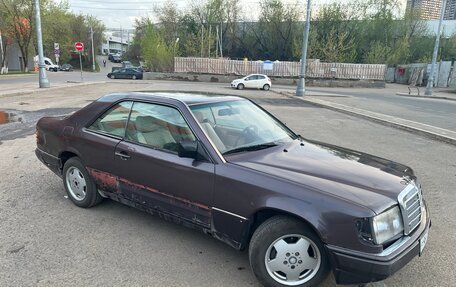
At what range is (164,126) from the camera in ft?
12.0

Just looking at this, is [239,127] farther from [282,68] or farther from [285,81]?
[282,68]

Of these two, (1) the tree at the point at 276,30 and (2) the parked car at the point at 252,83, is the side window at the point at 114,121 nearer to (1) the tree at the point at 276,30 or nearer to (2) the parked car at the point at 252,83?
(2) the parked car at the point at 252,83

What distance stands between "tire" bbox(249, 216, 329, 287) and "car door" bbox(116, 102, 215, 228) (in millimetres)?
595

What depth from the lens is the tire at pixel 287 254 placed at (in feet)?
8.85

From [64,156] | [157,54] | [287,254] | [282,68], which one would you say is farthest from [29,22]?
[287,254]

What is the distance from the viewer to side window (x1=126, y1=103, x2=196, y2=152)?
3474 mm

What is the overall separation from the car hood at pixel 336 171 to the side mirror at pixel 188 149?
0.32m

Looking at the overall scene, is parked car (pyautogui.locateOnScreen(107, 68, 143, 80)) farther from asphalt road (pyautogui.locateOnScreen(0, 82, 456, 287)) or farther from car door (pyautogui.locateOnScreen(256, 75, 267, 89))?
asphalt road (pyautogui.locateOnScreen(0, 82, 456, 287))

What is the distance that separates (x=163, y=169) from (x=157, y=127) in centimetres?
51

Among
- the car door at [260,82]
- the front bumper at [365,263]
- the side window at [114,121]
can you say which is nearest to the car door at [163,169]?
the side window at [114,121]

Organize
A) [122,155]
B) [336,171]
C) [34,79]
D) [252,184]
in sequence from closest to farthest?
[252,184] → [336,171] → [122,155] → [34,79]

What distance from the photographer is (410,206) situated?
2863 mm

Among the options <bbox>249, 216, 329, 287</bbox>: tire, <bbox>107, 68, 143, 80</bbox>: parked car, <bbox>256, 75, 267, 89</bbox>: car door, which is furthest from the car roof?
<bbox>107, 68, 143, 80</bbox>: parked car

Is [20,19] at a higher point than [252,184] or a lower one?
higher
